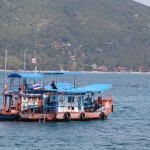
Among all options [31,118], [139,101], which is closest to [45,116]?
[31,118]

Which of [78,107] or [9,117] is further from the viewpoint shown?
[78,107]

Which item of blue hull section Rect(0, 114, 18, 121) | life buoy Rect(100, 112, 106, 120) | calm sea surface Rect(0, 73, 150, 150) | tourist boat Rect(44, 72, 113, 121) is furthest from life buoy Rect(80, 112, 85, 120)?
blue hull section Rect(0, 114, 18, 121)

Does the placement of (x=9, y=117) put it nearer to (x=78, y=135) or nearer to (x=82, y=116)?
(x=82, y=116)

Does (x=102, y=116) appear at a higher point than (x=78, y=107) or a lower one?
lower

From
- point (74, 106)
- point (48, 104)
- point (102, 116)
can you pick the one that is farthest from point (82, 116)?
point (48, 104)

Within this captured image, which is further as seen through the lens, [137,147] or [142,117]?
[142,117]

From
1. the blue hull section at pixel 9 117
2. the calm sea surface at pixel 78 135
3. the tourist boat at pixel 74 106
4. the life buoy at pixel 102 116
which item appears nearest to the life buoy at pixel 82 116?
the tourist boat at pixel 74 106

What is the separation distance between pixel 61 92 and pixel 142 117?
50.2 feet

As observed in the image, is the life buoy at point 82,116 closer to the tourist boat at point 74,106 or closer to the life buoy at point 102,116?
the tourist boat at point 74,106

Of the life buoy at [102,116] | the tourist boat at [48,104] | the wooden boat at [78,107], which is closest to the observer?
the tourist boat at [48,104]

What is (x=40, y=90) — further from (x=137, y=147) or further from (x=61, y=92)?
(x=137, y=147)

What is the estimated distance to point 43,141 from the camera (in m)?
62.3

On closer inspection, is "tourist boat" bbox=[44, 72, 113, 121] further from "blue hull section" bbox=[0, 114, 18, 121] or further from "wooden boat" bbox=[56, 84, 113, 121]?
"blue hull section" bbox=[0, 114, 18, 121]

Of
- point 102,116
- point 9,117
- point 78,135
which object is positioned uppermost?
point 102,116
